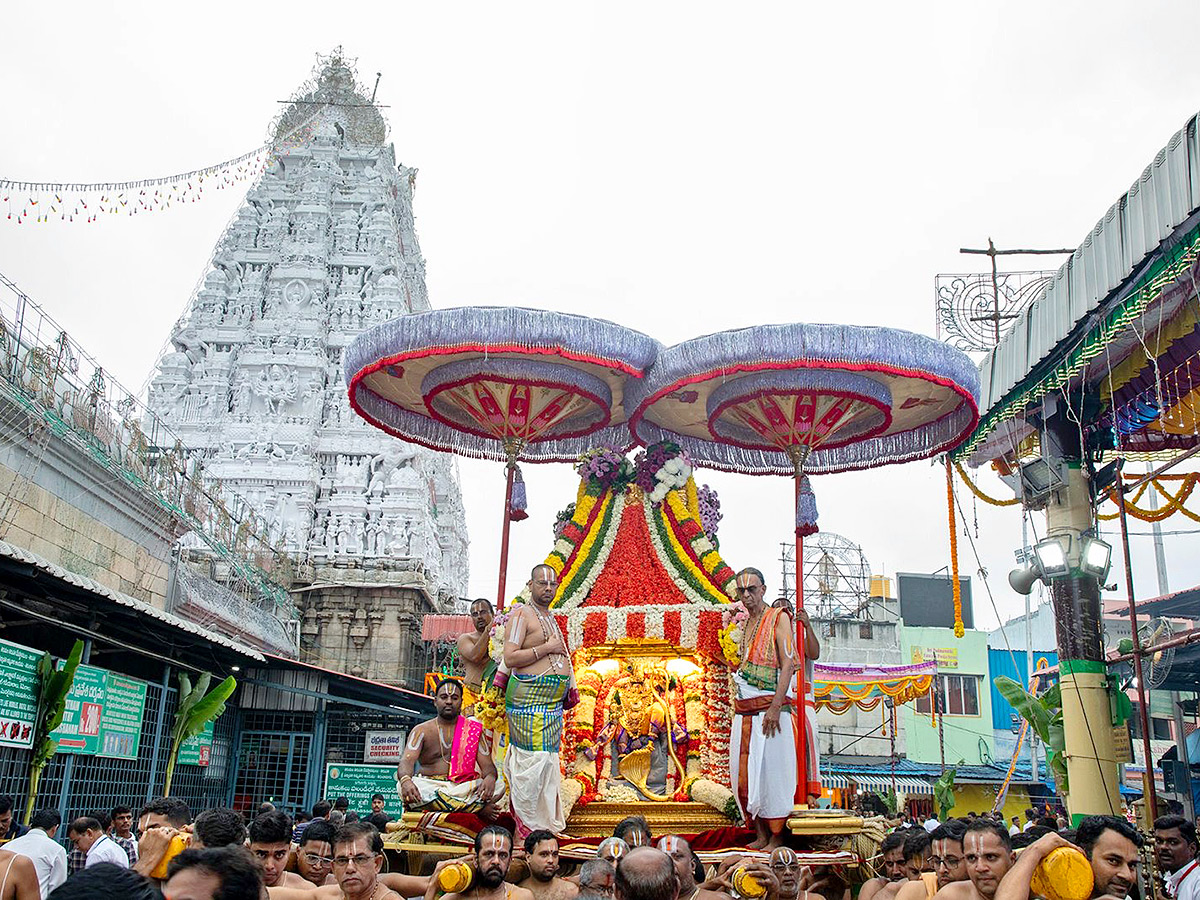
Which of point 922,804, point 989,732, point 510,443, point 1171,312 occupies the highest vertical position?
point 1171,312

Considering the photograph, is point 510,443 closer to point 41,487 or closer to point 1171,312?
point 1171,312

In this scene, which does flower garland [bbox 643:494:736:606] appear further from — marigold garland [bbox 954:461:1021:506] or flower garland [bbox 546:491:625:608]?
marigold garland [bbox 954:461:1021:506]

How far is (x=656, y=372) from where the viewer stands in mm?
9586

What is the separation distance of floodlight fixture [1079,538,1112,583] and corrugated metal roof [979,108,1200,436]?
83.3 inches

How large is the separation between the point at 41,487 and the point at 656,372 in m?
11.1

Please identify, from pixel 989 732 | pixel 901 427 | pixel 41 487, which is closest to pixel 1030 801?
pixel 989 732

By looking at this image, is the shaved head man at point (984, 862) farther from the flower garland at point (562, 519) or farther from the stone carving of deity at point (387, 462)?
the stone carving of deity at point (387, 462)

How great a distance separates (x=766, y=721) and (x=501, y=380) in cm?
401

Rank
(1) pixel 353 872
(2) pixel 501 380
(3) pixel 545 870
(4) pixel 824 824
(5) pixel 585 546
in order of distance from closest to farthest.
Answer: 1. (1) pixel 353 872
2. (3) pixel 545 870
3. (4) pixel 824 824
4. (2) pixel 501 380
5. (5) pixel 585 546

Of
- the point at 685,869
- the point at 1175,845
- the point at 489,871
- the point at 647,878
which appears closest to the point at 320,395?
the point at 489,871

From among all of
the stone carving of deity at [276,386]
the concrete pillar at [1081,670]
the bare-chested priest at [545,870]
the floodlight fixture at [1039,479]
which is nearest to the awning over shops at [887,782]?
the concrete pillar at [1081,670]

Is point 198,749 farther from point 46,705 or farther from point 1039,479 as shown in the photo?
point 1039,479

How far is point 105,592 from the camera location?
11695 mm

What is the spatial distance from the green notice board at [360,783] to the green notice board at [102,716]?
422 centimetres
